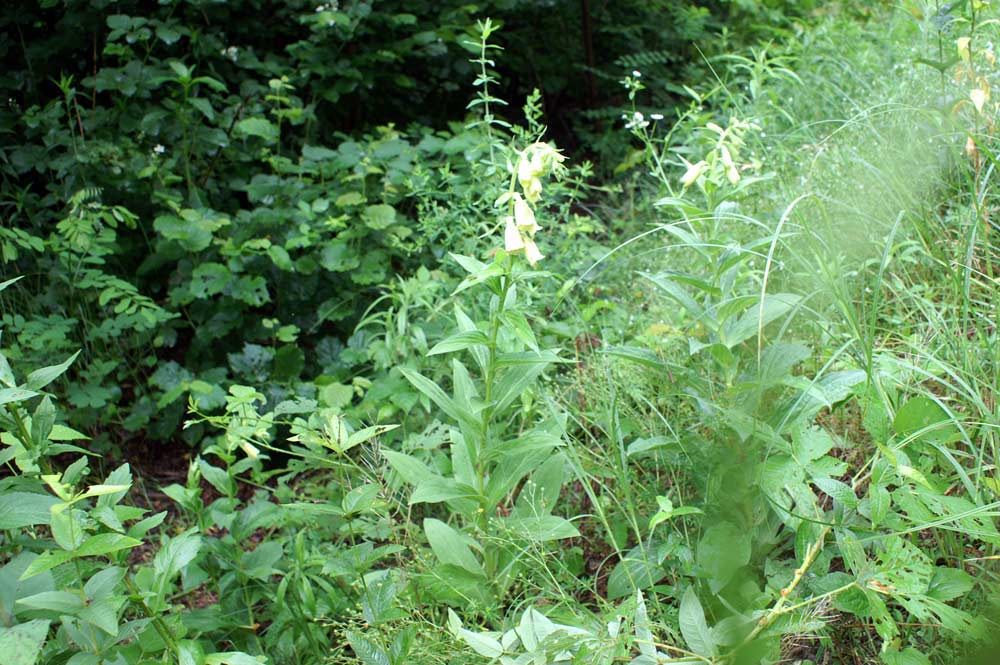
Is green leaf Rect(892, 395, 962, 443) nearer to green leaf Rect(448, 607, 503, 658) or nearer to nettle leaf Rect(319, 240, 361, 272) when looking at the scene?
green leaf Rect(448, 607, 503, 658)

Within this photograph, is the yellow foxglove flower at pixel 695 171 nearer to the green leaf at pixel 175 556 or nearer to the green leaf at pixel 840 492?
the green leaf at pixel 840 492

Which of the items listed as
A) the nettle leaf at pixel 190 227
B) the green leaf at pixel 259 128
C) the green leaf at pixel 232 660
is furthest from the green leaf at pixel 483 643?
the green leaf at pixel 259 128

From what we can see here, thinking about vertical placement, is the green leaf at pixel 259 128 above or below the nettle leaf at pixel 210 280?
above

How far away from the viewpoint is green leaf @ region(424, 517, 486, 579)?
1.74 m

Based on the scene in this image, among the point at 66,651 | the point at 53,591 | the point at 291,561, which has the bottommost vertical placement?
the point at 291,561

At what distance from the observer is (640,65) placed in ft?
16.3

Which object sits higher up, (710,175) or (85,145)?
(710,175)

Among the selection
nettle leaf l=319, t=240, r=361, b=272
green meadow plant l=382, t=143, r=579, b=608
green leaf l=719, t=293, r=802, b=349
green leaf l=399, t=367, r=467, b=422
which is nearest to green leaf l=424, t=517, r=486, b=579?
green meadow plant l=382, t=143, r=579, b=608

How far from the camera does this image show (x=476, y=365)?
2.62 metres

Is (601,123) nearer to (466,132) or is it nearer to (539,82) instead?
(539,82)

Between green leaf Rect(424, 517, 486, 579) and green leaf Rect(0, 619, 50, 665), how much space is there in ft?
2.41

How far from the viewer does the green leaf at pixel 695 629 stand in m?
1.37

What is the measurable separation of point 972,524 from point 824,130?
95.2 inches

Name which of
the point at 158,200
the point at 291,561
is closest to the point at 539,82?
the point at 158,200
